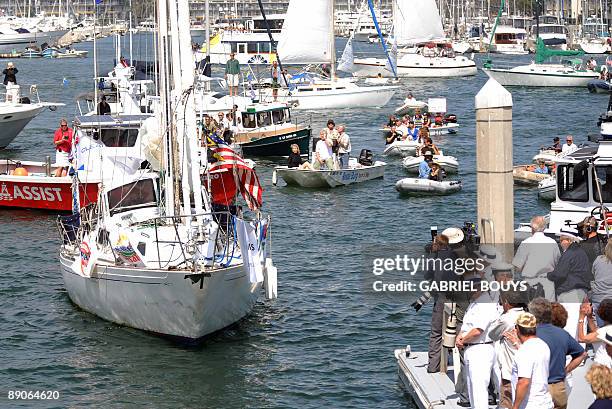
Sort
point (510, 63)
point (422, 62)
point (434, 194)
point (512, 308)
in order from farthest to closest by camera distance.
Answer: point (510, 63), point (422, 62), point (434, 194), point (512, 308)

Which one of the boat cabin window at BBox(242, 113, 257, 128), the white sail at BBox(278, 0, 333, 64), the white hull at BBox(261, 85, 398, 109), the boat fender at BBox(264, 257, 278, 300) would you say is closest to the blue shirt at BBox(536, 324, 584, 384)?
the boat fender at BBox(264, 257, 278, 300)

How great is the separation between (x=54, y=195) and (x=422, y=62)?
5607cm

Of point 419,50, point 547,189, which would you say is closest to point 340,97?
point 547,189

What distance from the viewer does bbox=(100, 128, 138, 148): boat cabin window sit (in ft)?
114

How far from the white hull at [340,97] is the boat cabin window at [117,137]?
23.3 m

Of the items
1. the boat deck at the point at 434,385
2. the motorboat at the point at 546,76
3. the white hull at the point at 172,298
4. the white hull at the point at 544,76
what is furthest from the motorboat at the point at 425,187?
the white hull at the point at 544,76

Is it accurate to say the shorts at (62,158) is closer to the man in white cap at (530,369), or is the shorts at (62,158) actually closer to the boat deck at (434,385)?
the boat deck at (434,385)

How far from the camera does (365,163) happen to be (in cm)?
4134

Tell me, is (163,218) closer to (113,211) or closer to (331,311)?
(113,211)

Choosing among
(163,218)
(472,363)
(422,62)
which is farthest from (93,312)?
(422,62)

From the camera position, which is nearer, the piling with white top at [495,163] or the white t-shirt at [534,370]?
the white t-shirt at [534,370]

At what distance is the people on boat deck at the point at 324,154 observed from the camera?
39.1 m

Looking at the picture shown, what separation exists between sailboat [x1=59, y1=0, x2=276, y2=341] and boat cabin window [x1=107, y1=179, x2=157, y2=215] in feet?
0.08

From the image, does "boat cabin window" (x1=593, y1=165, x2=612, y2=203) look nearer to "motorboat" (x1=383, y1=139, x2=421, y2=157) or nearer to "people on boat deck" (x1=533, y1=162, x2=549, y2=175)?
"people on boat deck" (x1=533, y1=162, x2=549, y2=175)
